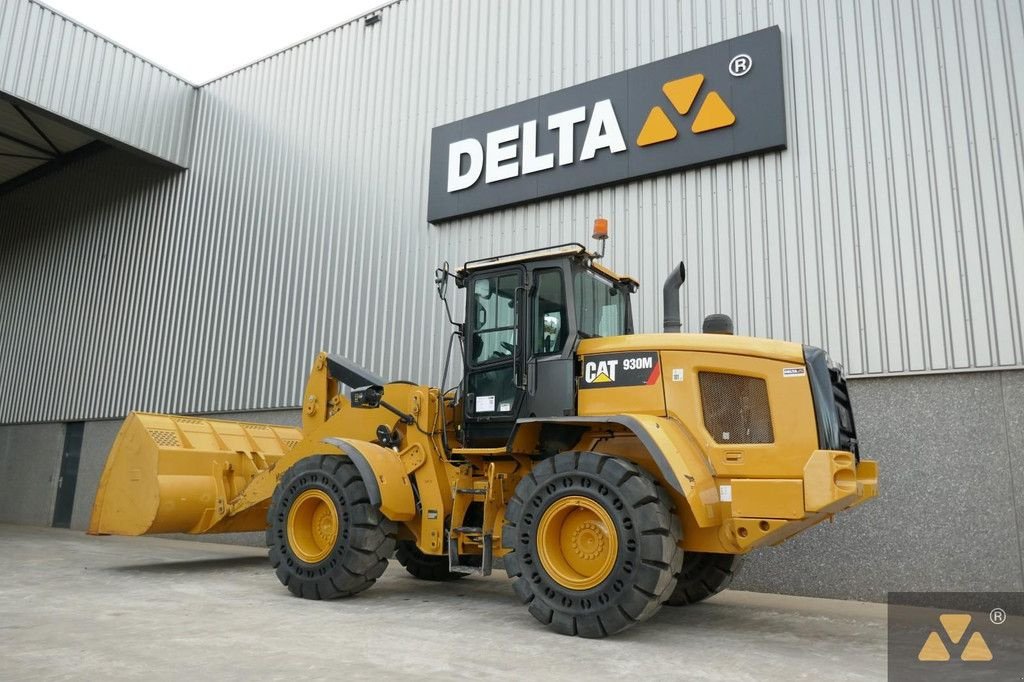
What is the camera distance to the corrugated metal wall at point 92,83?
13.7 m

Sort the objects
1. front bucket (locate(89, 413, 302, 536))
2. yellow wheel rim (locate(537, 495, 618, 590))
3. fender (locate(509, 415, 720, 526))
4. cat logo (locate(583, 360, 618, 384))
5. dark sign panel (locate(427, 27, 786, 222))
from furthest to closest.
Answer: dark sign panel (locate(427, 27, 786, 222)) → front bucket (locate(89, 413, 302, 536)) → cat logo (locate(583, 360, 618, 384)) → yellow wheel rim (locate(537, 495, 618, 590)) → fender (locate(509, 415, 720, 526))

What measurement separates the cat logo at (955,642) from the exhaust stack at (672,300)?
3051 millimetres

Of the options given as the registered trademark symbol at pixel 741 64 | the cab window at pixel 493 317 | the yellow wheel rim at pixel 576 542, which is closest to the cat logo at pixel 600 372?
the cab window at pixel 493 317

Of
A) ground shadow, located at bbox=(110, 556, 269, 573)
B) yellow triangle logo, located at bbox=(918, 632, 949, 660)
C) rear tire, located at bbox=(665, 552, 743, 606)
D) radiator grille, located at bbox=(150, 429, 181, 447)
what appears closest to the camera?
yellow triangle logo, located at bbox=(918, 632, 949, 660)

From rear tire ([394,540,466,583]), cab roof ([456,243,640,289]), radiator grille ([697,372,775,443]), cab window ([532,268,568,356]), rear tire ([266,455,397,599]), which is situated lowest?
rear tire ([394,540,466,583])

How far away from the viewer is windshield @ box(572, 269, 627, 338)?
676cm

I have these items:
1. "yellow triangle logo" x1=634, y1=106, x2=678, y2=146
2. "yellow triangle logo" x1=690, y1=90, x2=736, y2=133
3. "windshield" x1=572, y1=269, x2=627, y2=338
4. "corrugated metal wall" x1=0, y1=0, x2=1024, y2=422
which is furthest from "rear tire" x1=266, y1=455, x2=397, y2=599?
"yellow triangle logo" x1=690, y1=90, x2=736, y2=133

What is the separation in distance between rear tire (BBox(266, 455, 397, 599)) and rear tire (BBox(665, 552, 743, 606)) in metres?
2.80

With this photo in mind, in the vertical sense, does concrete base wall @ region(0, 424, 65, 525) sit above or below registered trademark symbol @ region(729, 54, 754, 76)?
below

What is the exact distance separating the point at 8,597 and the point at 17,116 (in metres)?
13.4

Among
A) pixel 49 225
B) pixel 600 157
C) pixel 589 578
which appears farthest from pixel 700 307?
pixel 49 225

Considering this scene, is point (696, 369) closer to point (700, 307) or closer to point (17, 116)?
point (700, 307)

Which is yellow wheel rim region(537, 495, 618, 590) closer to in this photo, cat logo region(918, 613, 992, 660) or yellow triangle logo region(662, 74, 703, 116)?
cat logo region(918, 613, 992, 660)

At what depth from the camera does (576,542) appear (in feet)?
19.1
